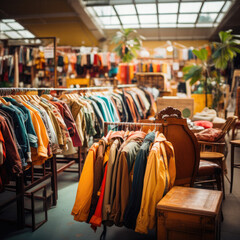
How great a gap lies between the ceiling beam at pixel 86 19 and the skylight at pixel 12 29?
3.45m

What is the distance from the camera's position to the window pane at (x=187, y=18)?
13719 millimetres

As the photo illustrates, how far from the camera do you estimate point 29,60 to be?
28.7ft

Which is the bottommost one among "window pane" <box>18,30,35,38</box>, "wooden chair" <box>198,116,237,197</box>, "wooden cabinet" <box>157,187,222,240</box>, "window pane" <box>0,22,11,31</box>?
"wooden cabinet" <box>157,187,222,240</box>

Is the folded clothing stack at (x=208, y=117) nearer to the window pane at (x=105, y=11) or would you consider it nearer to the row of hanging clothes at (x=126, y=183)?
the row of hanging clothes at (x=126, y=183)

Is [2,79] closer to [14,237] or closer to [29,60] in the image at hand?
[29,60]

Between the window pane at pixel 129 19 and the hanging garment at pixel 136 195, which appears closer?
the hanging garment at pixel 136 195

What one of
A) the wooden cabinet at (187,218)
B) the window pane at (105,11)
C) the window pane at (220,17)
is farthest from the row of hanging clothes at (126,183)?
the window pane at (220,17)

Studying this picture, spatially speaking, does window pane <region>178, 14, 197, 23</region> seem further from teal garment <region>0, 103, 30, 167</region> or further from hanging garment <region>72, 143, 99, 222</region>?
hanging garment <region>72, 143, 99, 222</region>

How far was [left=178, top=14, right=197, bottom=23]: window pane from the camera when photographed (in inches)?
540

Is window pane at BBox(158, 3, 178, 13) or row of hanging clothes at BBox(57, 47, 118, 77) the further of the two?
window pane at BBox(158, 3, 178, 13)

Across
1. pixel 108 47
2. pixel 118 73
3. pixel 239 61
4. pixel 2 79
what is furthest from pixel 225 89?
pixel 108 47

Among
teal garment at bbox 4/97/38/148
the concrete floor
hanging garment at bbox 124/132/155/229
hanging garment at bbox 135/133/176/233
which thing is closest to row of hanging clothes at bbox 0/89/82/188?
teal garment at bbox 4/97/38/148

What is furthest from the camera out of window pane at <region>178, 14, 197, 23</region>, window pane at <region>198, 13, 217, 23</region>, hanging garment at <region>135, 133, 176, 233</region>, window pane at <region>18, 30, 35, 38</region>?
window pane at <region>18, 30, 35, 38</region>

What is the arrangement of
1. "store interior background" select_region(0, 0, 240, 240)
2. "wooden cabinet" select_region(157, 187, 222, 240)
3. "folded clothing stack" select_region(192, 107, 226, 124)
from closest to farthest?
"wooden cabinet" select_region(157, 187, 222, 240) < "store interior background" select_region(0, 0, 240, 240) < "folded clothing stack" select_region(192, 107, 226, 124)
